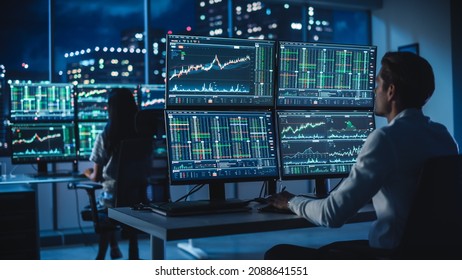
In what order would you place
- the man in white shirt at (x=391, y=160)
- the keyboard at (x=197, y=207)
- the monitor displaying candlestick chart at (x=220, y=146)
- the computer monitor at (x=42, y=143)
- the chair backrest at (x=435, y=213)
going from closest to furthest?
1. the chair backrest at (x=435, y=213)
2. the man in white shirt at (x=391, y=160)
3. the keyboard at (x=197, y=207)
4. the monitor displaying candlestick chart at (x=220, y=146)
5. the computer monitor at (x=42, y=143)

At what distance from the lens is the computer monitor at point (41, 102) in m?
4.82

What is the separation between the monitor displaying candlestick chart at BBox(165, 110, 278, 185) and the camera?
2.47 meters

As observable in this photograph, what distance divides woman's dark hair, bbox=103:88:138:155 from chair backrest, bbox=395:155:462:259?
9.05 ft

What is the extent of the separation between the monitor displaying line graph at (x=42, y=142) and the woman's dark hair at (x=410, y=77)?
3.41 metres

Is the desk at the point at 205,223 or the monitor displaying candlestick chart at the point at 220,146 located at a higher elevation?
the monitor displaying candlestick chart at the point at 220,146

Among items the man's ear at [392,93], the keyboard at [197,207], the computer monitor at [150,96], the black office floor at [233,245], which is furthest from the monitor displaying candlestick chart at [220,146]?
the computer monitor at [150,96]

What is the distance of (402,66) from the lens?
2.02 m

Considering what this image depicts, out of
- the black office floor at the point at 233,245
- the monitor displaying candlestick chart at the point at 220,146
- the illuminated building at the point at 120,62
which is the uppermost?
Answer: the illuminated building at the point at 120,62

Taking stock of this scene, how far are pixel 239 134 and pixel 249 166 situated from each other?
0.14 meters

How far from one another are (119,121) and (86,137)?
0.90 metres

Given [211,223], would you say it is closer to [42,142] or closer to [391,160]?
[391,160]

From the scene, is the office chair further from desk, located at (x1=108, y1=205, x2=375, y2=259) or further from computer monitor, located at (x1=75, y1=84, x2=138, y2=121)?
desk, located at (x1=108, y1=205, x2=375, y2=259)

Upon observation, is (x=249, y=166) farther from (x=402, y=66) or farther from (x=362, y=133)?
(x=402, y=66)

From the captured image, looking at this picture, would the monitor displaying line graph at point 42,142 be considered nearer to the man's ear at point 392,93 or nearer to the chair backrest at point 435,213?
the man's ear at point 392,93
